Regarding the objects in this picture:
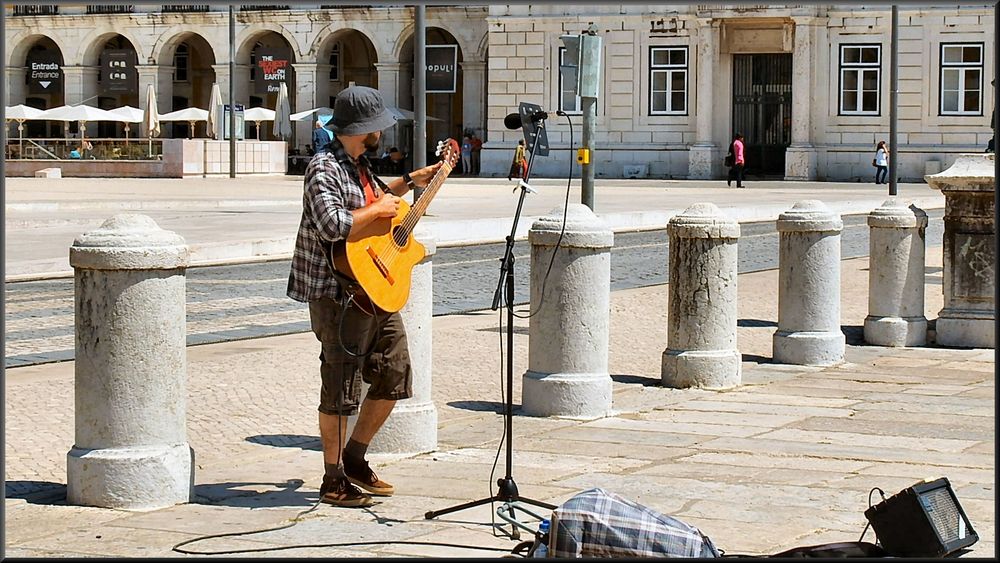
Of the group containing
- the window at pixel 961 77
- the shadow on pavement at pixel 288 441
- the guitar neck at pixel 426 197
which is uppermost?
the window at pixel 961 77

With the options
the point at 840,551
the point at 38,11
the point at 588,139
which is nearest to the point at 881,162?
the point at 588,139

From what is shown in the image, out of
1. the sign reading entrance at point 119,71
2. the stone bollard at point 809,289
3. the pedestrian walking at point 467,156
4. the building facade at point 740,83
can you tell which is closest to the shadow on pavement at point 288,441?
the stone bollard at point 809,289

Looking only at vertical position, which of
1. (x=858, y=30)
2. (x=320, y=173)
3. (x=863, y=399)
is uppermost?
(x=858, y=30)

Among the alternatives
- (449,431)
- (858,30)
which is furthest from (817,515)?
(858,30)

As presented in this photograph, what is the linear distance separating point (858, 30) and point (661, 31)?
6.13m

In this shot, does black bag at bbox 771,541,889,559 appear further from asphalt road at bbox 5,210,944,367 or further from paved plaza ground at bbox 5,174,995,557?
asphalt road at bbox 5,210,944,367

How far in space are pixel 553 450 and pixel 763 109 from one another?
45771mm

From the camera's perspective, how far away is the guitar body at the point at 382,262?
6664 mm

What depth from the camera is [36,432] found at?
846 cm

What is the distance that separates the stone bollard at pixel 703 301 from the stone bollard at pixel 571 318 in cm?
129

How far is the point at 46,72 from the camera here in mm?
67688

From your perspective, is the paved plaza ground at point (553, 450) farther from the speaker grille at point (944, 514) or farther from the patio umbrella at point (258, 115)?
the patio umbrella at point (258, 115)

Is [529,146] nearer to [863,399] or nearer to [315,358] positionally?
[863,399]

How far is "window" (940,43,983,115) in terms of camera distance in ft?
163
